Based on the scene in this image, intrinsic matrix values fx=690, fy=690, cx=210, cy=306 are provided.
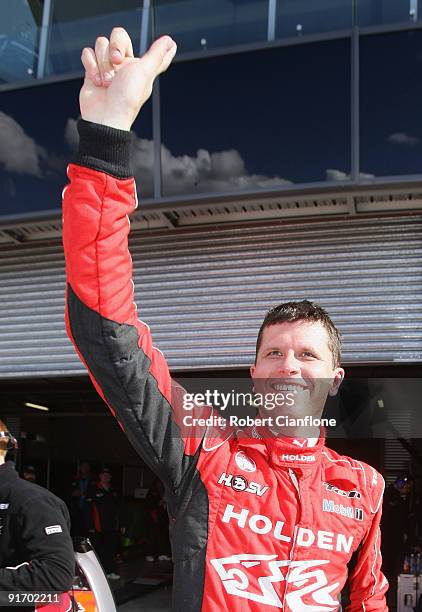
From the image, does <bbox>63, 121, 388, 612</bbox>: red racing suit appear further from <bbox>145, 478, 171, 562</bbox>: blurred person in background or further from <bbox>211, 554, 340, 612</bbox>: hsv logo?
<bbox>145, 478, 171, 562</bbox>: blurred person in background

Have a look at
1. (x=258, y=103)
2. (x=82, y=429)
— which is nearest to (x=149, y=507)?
(x=82, y=429)

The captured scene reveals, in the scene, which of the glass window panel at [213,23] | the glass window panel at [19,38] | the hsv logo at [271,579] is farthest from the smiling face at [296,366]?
the glass window panel at [19,38]

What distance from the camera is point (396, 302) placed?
18.9 feet

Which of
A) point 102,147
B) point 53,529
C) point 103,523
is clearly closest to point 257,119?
point 53,529

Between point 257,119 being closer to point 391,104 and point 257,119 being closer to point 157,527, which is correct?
point 391,104

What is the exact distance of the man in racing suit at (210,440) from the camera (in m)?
1.37

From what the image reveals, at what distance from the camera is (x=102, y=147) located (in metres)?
1.37

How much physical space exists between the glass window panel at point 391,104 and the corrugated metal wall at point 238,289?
24.1 inches

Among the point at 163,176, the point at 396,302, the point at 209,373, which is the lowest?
the point at 209,373

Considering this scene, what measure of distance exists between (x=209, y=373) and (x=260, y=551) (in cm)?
487

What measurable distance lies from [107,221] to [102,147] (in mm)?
146

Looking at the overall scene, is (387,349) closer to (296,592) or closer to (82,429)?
(296,592)

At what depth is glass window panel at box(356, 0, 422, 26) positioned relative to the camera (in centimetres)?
554

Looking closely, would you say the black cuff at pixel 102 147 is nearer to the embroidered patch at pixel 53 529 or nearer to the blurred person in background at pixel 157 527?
the embroidered patch at pixel 53 529
